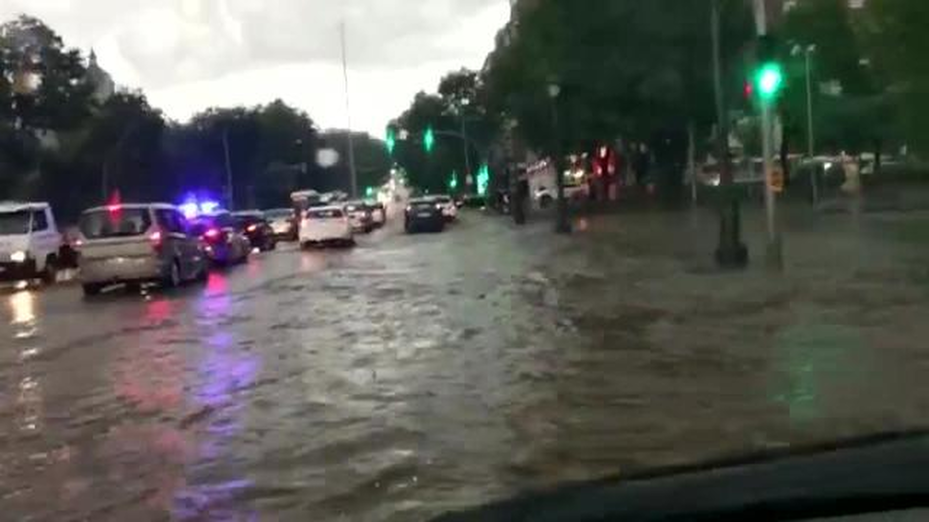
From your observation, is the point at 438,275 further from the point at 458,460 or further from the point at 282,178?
the point at 282,178

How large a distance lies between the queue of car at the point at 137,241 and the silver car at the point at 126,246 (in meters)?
0.02

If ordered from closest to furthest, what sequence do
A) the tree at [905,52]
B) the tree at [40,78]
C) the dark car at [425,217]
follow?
the tree at [905,52]
the dark car at [425,217]
the tree at [40,78]

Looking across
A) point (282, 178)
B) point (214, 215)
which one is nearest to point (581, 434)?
point (214, 215)

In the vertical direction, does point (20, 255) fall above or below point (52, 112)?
below

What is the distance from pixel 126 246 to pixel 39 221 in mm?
9860

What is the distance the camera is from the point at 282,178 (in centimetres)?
13625

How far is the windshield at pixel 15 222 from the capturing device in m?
35.3

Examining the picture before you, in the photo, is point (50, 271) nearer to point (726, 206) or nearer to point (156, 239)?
point (156, 239)

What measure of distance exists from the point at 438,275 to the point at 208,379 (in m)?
15.1

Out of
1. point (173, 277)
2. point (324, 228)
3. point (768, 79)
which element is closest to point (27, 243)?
point (173, 277)

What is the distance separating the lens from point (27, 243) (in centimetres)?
3534

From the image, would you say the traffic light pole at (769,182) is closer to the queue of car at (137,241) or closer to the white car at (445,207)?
the queue of car at (137,241)

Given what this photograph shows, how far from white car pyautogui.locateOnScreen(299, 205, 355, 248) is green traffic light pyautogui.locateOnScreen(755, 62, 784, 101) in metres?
26.4

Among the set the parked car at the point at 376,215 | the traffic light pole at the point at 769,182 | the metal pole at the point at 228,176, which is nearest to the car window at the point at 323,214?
the parked car at the point at 376,215
